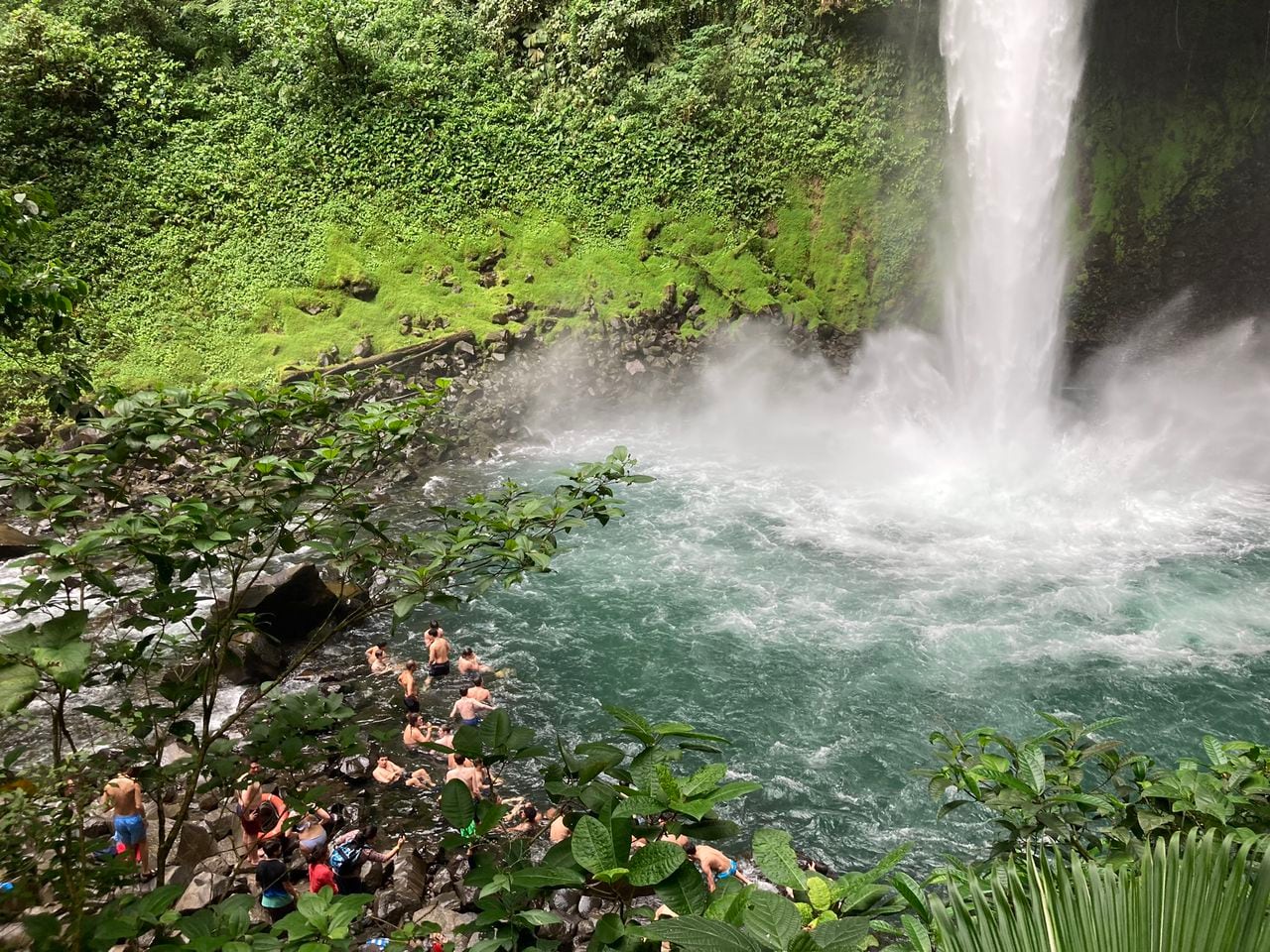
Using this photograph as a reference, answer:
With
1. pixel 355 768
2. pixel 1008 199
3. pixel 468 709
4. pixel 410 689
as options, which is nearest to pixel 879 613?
pixel 468 709

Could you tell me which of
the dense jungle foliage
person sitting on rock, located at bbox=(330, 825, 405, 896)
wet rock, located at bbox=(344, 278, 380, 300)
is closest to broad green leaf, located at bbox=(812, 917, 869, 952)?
person sitting on rock, located at bbox=(330, 825, 405, 896)

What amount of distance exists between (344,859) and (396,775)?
1577 millimetres

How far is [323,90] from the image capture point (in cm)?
2319

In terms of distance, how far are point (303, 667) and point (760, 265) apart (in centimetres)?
1650

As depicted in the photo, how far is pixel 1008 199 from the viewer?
62.5 feet

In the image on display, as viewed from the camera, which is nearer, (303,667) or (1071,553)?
(303,667)

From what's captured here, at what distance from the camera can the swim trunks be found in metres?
6.76

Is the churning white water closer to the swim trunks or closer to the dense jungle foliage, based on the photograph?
the dense jungle foliage

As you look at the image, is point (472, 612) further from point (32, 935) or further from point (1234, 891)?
point (1234, 891)

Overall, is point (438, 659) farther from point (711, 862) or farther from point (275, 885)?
point (711, 862)

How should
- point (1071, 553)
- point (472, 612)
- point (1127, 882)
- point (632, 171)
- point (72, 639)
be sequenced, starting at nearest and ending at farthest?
point (1127, 882)
point (72, 639)
point (472, 612)
point (1071, 553)
point (632, 171)

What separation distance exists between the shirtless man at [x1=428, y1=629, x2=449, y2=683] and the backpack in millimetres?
3258

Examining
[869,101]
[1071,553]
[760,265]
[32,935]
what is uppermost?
[869,101]

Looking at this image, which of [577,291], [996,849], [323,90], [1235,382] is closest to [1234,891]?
[996,849]
